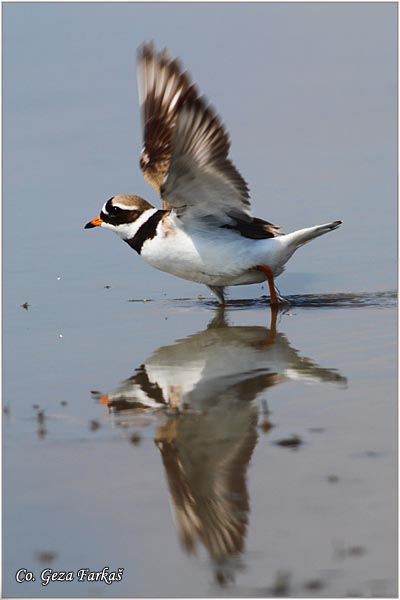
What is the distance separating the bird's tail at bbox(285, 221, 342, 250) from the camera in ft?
29.6

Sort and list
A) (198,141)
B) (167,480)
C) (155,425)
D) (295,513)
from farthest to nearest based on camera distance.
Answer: (198,141) → (155,425) → (167,480) → (295,513)

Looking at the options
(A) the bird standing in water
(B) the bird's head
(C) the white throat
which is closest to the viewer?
(A) the bird standing in water

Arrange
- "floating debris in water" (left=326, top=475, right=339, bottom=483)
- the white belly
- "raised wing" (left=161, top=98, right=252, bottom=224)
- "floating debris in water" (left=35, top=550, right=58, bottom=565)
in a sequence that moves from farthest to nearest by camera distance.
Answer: the white belly < "raised wing" (left=161, top=98, right=252, bottom=224) < "floating debris in water" (left=326, top=475, right=339, bottom=483) < "floating debris in water" (left=35, top=550, right=58, bottom=565)

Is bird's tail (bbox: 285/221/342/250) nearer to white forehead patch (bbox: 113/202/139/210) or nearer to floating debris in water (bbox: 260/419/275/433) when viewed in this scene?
white forehead patch (bbox: 113/202/139/210)

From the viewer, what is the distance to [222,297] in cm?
958

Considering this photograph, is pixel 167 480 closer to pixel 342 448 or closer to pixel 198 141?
pixel 342 448

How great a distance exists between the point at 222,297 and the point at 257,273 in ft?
1.20

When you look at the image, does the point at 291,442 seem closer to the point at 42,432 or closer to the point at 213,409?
the point at 213,409

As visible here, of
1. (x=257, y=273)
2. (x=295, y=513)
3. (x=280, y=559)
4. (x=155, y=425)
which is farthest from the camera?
(x=257, y=273)

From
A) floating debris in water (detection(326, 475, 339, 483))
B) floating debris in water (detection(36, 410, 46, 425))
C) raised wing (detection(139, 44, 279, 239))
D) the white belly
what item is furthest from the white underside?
floating debris in water (detection(326, 475, 339, 483))

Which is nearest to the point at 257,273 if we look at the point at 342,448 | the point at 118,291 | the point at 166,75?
the point at 118,291

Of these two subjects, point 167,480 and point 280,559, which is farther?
point 167,480

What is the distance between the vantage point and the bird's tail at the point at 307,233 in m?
9.02

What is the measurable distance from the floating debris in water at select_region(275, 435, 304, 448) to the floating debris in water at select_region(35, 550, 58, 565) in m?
1.46
